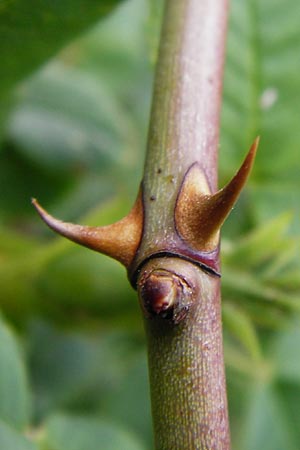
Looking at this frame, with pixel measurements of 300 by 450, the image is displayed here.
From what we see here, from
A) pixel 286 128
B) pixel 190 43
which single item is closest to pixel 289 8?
pixel 286 128

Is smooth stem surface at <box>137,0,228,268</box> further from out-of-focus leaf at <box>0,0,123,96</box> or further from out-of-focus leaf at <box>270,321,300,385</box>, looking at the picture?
out-of-focus leaf at <box>270,321,300,385</box>

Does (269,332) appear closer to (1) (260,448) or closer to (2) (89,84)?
(1) (260,448)

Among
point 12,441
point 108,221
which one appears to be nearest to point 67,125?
point 108,221

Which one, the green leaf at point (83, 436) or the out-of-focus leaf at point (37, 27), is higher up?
the out-of-focus leaf at point (37, 27)

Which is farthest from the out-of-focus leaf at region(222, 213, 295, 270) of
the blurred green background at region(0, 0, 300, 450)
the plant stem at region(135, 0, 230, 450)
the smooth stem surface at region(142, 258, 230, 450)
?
the smooth stem surface at region(142, 258, 230, 450)

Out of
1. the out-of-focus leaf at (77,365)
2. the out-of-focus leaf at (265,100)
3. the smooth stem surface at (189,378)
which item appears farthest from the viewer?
the out-of-focus leaf at (77,365)

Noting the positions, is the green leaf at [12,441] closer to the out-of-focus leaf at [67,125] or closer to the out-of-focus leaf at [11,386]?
the out-of-focus leaf at [11,386]

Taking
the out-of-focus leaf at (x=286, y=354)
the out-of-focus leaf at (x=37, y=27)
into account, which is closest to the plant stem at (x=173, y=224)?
the out-of-focus leaf at (x=37, y=27)
